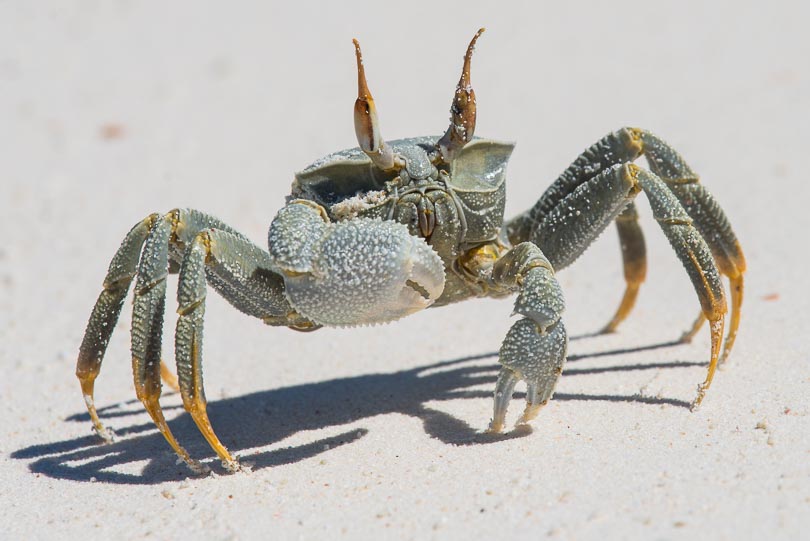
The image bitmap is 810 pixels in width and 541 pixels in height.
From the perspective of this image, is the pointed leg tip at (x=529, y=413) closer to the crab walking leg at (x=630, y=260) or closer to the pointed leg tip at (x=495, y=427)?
the pointed leg tip at (x=495, y=427)

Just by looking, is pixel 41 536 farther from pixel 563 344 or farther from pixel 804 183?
pixel 804 183

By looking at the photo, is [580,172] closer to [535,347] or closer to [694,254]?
[694,254]

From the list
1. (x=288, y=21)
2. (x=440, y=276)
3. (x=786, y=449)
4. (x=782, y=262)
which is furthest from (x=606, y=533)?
(x=288, y=21)

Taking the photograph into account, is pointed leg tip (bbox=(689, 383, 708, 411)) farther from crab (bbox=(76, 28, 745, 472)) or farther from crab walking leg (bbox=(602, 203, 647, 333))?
crab walking leg (bbox=(602, 203, 647, 333))

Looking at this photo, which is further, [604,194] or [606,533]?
[604,194]

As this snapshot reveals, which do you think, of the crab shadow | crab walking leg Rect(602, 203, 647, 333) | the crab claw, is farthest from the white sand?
the crab claw

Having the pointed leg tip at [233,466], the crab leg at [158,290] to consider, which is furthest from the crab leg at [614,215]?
the pointed leg tip at [233,466]
